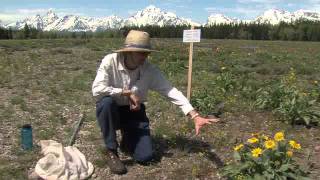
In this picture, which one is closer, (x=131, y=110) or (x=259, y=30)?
(x=131, y=110)

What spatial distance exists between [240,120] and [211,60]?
877cm

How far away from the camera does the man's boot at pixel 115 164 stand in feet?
18.5

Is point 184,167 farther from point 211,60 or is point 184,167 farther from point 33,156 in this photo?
point 211,60

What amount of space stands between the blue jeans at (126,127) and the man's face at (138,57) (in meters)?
0.50

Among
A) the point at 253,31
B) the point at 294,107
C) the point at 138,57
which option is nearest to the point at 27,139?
the point at 138,57

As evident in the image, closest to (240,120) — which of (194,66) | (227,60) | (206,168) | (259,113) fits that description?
(259,113)

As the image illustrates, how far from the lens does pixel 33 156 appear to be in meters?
6.09

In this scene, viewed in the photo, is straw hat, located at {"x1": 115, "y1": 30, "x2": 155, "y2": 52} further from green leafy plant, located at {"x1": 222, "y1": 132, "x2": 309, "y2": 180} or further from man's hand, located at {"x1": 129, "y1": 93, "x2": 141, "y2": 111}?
green leafy plant, located at {"x1": 222, "y1": 132, "x2": 309, "y2": 180}

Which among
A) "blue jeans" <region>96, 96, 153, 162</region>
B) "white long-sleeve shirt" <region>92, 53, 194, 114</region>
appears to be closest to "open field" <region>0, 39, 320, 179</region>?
"blue jeans" <region>96, 96, 153, 162</region>

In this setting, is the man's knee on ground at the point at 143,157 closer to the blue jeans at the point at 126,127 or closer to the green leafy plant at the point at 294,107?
the blue jeans at the point at 126,127

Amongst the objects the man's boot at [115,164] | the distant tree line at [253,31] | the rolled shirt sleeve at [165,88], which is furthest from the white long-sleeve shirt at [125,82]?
the distant tree line at [253,31]

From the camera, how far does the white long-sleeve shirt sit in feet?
18.8

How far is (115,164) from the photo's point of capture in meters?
5.68

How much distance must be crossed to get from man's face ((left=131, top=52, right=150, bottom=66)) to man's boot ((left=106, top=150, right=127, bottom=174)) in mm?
1052
